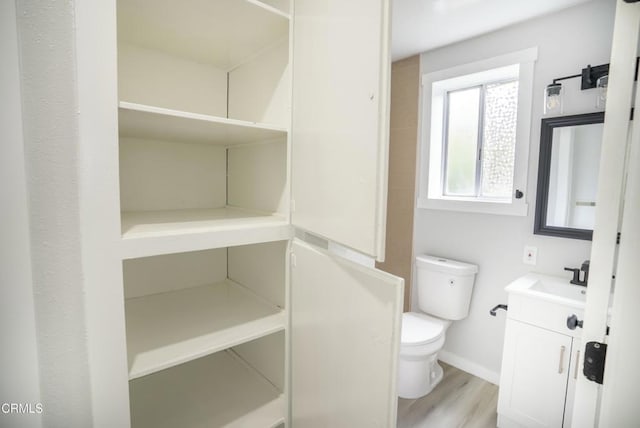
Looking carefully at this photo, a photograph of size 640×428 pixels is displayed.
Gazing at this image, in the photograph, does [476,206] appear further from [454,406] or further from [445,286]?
[454,406]

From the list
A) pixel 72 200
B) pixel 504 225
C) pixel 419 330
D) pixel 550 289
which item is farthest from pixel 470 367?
pixel 72 200

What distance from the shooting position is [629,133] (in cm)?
58

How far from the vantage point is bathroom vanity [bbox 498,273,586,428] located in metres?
1.51

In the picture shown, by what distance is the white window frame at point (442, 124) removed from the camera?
1916mm

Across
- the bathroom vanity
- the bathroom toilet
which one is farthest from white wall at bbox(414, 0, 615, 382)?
the bathroom vanity

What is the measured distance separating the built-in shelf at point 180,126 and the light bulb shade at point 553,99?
1658 millimetres

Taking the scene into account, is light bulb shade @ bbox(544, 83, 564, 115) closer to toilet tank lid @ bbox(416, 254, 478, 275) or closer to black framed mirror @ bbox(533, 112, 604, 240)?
black framed mirror @ bbox(533, 112, 604, 240)

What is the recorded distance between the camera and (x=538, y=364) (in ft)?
5.24

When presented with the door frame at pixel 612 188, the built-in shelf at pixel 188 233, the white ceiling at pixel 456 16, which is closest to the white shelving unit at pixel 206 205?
the built-in shelf at pixel 188 233

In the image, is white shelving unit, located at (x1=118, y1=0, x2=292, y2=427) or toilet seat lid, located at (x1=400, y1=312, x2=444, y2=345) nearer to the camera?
white shelving unit, located at (x1=118, y1=0, x2=292, y2=427)

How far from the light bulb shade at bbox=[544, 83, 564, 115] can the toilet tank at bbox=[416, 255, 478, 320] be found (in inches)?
42.4

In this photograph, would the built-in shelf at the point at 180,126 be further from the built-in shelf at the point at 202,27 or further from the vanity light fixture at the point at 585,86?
the vanity light fixture at the point at 585,86

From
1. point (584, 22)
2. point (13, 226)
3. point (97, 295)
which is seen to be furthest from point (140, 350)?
point (584, 22)

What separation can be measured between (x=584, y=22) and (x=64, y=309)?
2.61 m
